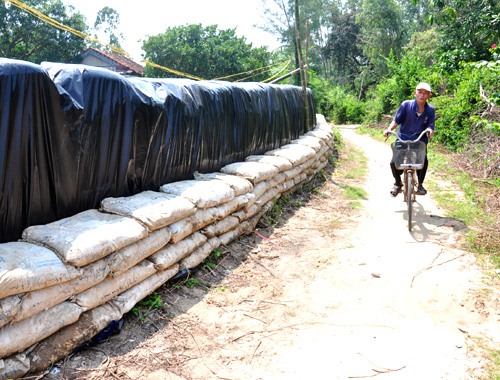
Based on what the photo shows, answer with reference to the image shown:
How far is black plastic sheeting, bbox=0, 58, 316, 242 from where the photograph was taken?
278cm

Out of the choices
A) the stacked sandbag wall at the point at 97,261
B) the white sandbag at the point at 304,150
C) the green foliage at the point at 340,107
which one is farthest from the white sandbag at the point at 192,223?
the green foliage at the point at 340,107

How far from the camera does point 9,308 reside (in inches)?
86.0

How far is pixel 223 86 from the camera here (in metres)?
5.41

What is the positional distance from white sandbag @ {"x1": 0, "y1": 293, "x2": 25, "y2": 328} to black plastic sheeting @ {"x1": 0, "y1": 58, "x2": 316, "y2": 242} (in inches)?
28.8

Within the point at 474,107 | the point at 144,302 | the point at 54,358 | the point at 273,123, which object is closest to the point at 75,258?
the point at 54,358

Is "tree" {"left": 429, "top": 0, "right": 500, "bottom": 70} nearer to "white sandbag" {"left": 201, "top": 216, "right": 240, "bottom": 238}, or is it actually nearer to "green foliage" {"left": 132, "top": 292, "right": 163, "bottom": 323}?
"white sandbag" {"left": 201, "top": 216, "right": 240, "bottom": 238}

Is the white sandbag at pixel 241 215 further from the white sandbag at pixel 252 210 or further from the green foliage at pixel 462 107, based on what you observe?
the green foliage at pixel 462 107

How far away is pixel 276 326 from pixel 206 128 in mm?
2745

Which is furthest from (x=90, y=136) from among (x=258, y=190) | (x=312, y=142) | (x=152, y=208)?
(x=312, y=142)

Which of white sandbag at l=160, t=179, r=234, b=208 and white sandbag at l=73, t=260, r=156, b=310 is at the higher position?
white sandbag at l=160, t=179, r=234, b=208

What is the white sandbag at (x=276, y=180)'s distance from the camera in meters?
5.55

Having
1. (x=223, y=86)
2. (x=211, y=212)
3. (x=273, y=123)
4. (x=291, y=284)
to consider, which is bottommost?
(x=291, y=284)

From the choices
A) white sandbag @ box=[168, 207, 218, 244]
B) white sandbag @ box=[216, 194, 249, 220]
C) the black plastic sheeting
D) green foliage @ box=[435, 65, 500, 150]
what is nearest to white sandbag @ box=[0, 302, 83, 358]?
the black plastic sheeting

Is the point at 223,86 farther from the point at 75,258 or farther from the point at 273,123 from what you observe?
the point at 75,258
